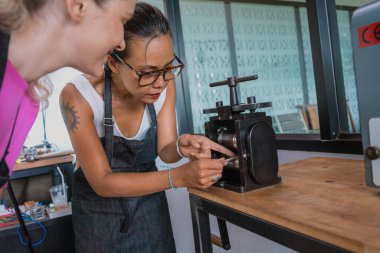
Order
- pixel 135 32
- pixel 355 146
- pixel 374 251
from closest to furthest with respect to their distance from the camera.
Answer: pixel 374 251
pixel 135 32
pixel 355 146

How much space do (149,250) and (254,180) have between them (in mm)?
666

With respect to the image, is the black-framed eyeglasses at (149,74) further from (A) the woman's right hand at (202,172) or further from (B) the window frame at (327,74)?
(B) the window frame at (327,74)

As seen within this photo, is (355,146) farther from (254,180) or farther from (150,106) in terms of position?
(150,106)

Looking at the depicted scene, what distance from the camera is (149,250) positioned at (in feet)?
4.71

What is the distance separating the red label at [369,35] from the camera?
2.37ft

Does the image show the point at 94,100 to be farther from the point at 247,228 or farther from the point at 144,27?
the point at 247,228

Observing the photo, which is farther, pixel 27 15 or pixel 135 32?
pixel 135 32

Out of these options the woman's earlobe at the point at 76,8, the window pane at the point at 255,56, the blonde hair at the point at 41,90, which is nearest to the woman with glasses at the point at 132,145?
the blonde hair at the point at 41,90

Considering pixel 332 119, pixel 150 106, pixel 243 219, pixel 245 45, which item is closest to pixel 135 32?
pixel 150 106

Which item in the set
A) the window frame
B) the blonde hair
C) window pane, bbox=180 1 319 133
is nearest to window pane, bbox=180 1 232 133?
window pane, bbox=180 1 319 133

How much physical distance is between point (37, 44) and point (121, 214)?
0.92 m

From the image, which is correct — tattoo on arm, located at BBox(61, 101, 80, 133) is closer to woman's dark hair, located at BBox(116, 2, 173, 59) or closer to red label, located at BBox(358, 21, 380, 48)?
woman's dark hair, located at BBox(116, 2, 173, 59)

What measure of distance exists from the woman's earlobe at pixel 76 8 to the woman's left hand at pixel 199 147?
59cm

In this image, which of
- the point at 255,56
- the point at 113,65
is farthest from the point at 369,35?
the point at 255,56
